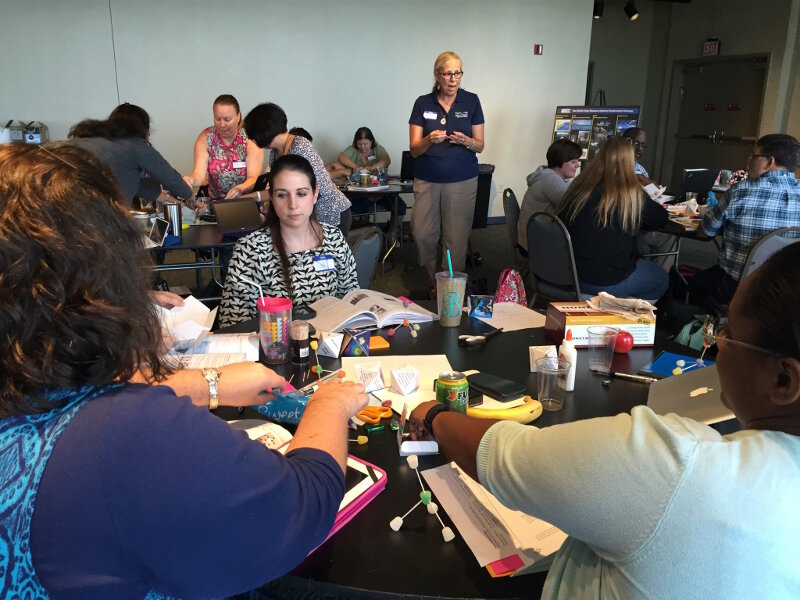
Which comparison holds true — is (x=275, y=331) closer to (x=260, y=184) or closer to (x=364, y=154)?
(x=260, y=184)

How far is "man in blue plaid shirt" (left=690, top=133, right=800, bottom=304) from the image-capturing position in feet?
11.4

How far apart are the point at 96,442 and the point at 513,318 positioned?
5.27 ft

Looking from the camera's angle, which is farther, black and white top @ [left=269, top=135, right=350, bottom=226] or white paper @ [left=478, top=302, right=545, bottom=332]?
black and white top @ [left=269, top=135, right=350, bottom=226]

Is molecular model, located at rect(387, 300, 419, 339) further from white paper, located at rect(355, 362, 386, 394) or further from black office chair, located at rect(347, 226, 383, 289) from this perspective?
black office chair, located at rect(347, 226, 383, 289)

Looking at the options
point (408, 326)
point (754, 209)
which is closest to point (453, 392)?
point (408, 326)

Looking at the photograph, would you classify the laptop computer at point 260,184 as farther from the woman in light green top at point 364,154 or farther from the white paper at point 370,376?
the white paper at point 370,376

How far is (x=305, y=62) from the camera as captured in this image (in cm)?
720

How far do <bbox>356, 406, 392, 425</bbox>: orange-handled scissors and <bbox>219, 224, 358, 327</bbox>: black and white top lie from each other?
1002 millimetres

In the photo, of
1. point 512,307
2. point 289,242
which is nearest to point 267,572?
point 512,307

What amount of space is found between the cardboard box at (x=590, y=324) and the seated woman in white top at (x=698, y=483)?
39.0 inches

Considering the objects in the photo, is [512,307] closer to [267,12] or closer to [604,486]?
[604,486]

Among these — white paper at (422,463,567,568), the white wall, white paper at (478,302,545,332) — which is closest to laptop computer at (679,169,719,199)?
the white wall

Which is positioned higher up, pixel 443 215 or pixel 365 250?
pixel 365 250

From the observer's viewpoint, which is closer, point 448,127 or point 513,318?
point 513,318
